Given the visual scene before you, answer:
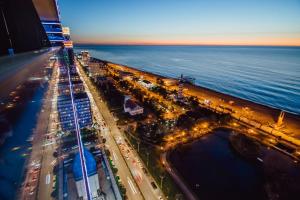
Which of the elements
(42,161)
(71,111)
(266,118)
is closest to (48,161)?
(42,161)

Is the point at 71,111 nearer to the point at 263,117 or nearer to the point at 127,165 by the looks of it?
the point at 127,165

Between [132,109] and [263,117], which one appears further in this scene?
[263,117]

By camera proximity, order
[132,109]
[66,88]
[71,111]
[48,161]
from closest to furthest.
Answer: [48,161]
[71,111]
[66,88]
[132,109]

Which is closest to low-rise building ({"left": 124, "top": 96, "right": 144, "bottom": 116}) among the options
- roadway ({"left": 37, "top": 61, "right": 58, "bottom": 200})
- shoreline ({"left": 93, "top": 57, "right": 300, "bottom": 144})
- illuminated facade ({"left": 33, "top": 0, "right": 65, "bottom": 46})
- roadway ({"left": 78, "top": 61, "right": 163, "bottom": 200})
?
roadway ({"left": 78, "top": 61, "right": 163, "bottom": 200})

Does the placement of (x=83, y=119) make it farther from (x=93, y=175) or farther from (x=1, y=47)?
(x=1, y=47)

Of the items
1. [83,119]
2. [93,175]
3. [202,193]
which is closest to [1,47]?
[93,175]

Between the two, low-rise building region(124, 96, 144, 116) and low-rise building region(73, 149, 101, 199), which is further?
low-rise building region(124, 96, 144, 116)

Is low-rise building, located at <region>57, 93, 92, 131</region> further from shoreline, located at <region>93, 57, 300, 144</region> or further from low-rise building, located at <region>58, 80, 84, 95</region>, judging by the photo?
shoreline, located at <region>93, 57, 300, 144</region>

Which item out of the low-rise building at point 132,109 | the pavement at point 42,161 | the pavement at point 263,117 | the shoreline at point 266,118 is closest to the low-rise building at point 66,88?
the pavement at point 42,161
